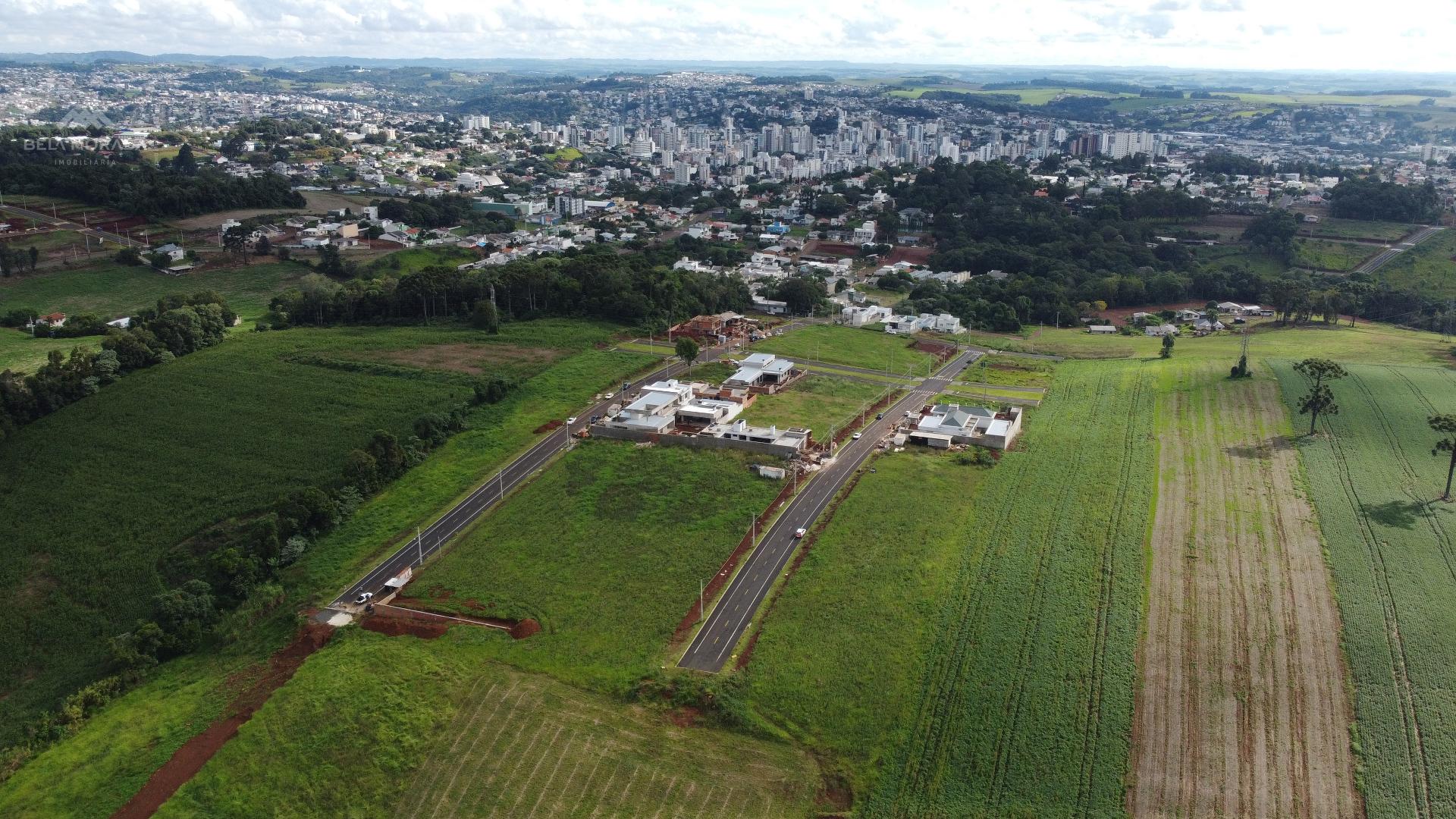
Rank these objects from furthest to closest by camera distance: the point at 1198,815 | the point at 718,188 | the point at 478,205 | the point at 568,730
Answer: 1. the point at 718,188
2. the point at 478,205
3. the point at 568,730
4. the point at 1198,815

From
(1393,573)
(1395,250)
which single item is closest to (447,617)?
(1393,573)

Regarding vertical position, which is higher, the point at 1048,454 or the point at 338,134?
the point at 338,134

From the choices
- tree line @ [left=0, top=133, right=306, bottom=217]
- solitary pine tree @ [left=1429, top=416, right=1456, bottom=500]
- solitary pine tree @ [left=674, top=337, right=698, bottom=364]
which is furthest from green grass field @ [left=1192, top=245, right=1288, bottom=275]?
tree line @ [left=0, top=133, right=306, bottom=217]

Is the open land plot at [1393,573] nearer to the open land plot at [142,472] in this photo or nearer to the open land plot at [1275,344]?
the open land plot at [1275,344]

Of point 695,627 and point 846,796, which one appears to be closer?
point 846,796

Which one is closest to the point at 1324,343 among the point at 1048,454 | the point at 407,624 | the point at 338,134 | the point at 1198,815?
the point at 1048,454

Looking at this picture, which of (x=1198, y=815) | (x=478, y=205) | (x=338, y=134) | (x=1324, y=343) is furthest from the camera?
(x=338, y=134)

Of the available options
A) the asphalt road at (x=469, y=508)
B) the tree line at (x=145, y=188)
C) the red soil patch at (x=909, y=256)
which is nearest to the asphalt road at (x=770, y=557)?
the asphalt road at (x=469, y=508)

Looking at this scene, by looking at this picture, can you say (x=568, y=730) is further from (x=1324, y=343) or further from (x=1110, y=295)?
(x=1110, y=295)
